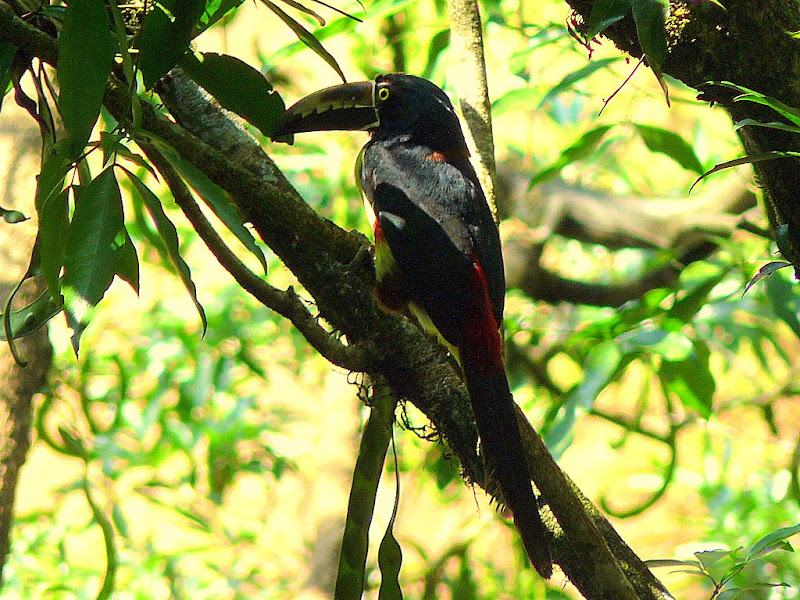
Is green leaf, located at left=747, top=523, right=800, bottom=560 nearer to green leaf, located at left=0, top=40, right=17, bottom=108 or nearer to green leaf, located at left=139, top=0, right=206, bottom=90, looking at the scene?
green leaf, located at left=139, top=0, right=206, bottom=90

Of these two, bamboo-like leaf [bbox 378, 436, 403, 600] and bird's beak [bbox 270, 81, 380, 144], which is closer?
bamboo-like leaf [bbox 378, 436, 403, 600]

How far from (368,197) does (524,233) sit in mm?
1521

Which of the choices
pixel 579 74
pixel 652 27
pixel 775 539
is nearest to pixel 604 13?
pixel 652 27

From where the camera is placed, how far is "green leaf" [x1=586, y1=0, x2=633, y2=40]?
0.95 m

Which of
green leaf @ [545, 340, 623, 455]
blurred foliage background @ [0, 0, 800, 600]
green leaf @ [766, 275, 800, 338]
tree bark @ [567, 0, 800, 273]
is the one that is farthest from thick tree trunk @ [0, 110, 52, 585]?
green leaf @ [766, 275, 800, 338]

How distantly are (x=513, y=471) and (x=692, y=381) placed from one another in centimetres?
88

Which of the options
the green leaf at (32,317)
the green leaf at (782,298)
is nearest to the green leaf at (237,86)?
the green leaf at (32,317)

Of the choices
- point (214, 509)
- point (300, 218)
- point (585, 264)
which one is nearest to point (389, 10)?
point (300, 218)

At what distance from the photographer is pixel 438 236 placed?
1652 mm

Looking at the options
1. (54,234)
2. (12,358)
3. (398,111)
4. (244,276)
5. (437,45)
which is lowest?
(54,234)

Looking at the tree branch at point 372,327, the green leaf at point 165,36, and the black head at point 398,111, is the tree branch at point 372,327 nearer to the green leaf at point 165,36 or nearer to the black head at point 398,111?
the green leaf at point 165,36

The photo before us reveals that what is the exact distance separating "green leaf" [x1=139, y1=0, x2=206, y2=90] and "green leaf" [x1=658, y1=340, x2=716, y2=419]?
1.32 meters

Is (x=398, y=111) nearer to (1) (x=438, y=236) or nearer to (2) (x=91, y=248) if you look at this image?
(1) (x=438, y=236)

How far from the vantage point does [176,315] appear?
3100 millimetres
